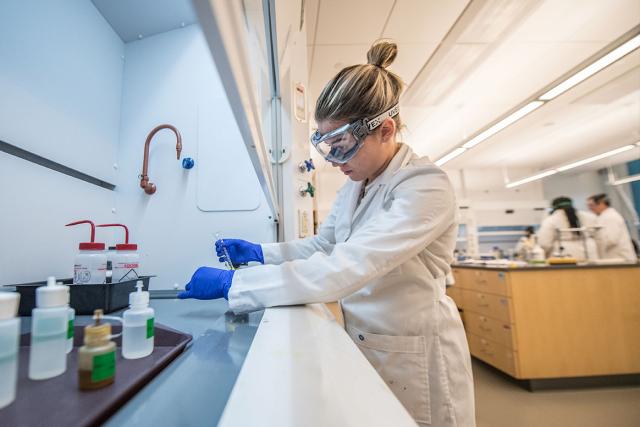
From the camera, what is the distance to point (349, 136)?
2.71 feet

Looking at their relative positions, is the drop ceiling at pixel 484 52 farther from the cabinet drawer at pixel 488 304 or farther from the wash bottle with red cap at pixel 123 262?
the cabinet drawer at pixel 488 304

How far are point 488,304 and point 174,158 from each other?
2.61 metres

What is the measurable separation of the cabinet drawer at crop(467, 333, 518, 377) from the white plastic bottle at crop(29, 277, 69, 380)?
2.65m

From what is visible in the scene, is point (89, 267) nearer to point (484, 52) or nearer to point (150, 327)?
point (150, 327)

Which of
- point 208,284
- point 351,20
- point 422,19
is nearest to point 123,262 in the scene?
point 208,284

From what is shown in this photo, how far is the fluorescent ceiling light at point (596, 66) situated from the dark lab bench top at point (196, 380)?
8.82 ft

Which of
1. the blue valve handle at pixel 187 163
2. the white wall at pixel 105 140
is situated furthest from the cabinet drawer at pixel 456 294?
the blue valve handle at pixel 187 163

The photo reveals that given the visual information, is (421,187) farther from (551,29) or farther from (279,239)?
(551,29)

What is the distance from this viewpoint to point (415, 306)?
768mm

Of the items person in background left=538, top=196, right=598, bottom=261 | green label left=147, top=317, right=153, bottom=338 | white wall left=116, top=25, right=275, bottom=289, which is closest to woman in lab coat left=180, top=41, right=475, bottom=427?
green label left=147, top=317, right=153, bottom=338

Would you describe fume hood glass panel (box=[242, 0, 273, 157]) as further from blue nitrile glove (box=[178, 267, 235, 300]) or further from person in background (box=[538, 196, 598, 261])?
person in background (box=[538, 196, 598, 261])

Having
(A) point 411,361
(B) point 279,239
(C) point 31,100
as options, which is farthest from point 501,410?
(C) point 31,100

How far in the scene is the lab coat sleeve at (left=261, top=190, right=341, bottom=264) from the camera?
3.52 feet

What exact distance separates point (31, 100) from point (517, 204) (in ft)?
27.1
